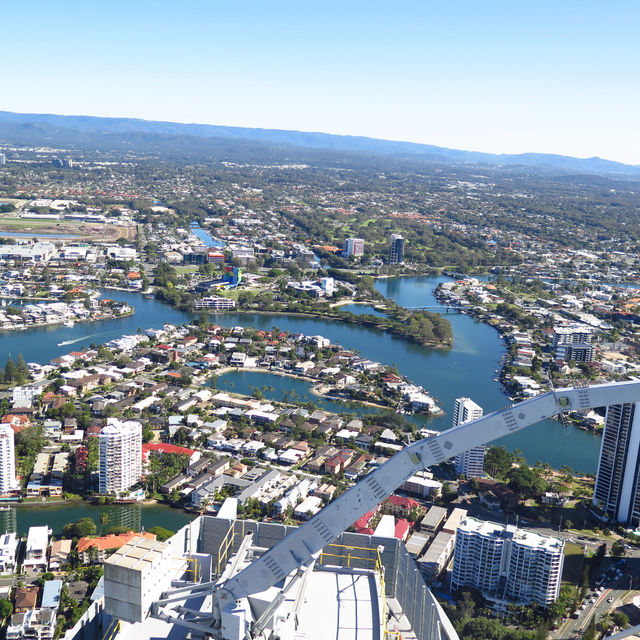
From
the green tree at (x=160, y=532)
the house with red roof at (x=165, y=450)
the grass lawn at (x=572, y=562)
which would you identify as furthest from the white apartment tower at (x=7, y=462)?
the grass lawn at (x=572, y=562)

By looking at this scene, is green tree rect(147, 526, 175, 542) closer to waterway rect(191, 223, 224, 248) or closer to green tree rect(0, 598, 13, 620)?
green tree rect(0, 598, 13, 620)

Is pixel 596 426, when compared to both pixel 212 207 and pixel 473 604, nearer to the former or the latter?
pixel 473 604

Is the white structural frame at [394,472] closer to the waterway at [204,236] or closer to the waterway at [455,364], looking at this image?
the waterway at [455,364]

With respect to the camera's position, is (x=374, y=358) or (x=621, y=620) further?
(x=374, y=358)

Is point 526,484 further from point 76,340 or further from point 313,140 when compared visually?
point 313,140

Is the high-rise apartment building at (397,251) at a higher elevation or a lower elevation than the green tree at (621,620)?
higher

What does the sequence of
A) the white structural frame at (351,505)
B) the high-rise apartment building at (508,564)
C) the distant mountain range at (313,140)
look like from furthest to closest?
1. the distant mountain range at (313,140)
2. the high-rise apartment building at (508,564)
3. the white structural frame at (351,505)

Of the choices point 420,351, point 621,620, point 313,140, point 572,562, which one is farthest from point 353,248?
point 313,140
